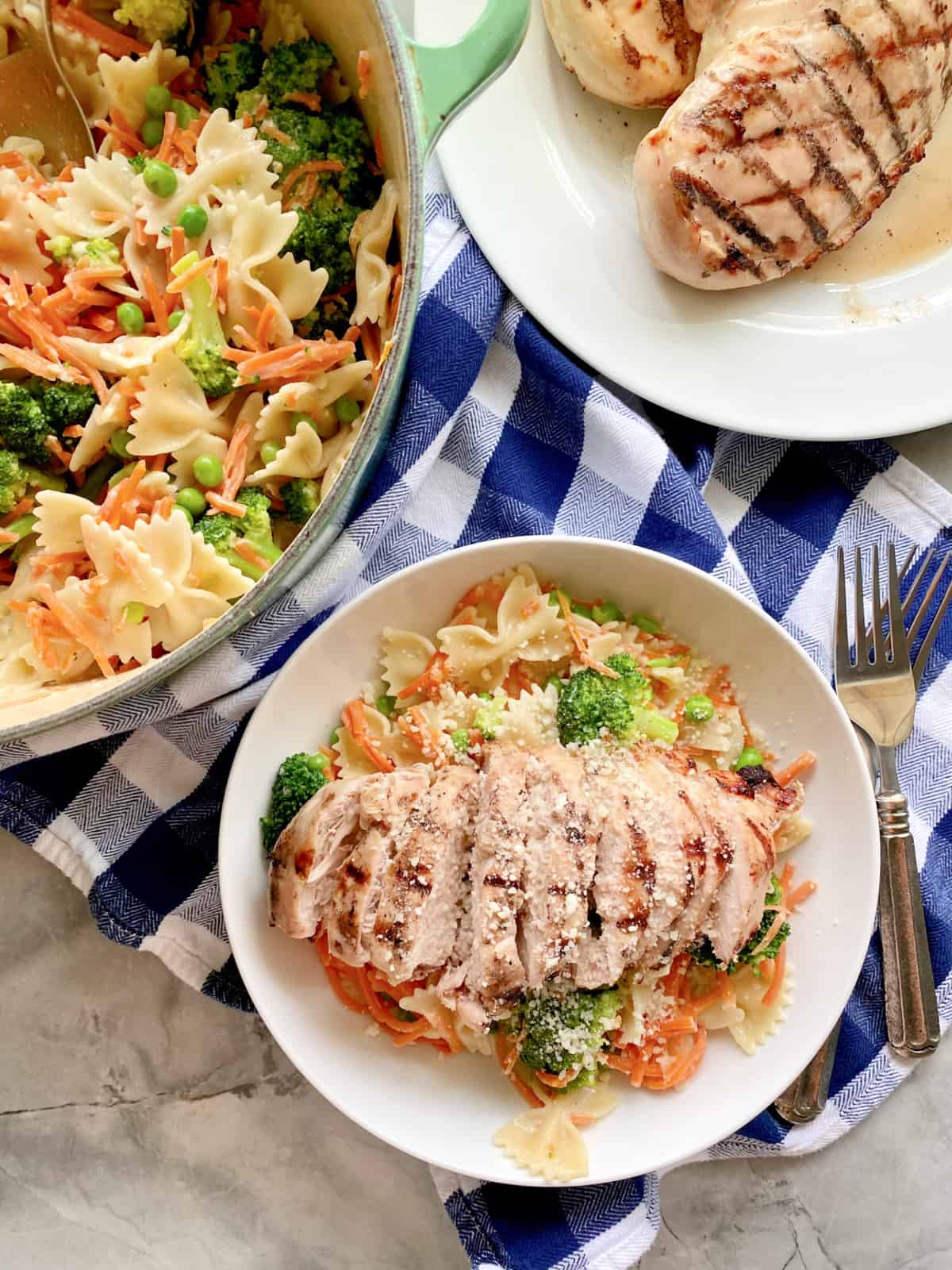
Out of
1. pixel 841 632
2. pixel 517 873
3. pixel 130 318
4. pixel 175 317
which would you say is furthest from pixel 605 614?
pixel 130 318

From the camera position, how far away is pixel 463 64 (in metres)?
2.76

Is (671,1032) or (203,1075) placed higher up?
(671,1032)

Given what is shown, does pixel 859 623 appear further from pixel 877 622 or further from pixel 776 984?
pixel 776 984

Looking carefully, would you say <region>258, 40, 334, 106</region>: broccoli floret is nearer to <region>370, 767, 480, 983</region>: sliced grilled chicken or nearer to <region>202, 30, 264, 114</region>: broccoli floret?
<region>202, 30, 264, 114</region>: broccoli floret

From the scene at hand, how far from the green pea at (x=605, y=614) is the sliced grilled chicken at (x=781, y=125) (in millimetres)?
1171

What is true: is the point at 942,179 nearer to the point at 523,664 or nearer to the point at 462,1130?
the point at 523,664

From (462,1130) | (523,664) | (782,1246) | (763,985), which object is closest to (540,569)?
(523,664)

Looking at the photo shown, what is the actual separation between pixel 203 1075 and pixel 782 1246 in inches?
90.7

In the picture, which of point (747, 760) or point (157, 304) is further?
point (747, 760)

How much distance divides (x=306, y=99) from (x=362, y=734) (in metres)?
1.95

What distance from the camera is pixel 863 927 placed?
11.4 ft

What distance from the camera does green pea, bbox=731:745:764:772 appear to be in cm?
362

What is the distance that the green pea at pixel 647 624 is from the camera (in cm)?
370

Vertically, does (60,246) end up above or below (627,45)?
below
